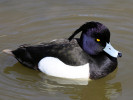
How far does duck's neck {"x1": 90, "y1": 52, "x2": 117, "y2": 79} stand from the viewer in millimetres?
6133

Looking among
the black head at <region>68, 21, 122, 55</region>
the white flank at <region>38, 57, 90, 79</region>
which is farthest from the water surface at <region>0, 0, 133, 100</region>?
the black head at <region>68, 21, 122, 55</region>

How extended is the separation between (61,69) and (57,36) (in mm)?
1570

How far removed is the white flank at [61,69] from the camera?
6066 millimetres

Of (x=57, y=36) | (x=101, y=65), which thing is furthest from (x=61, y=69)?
(x=57, y=36)

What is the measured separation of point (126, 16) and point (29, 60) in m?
2.90

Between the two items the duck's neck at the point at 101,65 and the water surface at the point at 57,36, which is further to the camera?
the duck's neck at the point at 101,65

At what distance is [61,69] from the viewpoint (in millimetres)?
6160

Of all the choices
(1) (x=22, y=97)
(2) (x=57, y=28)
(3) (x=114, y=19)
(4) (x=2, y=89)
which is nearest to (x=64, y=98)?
(1) (x=22, y=97)

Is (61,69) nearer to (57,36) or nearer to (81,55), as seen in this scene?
(81,55)

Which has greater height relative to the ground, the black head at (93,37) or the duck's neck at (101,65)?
the black head at (93,37)

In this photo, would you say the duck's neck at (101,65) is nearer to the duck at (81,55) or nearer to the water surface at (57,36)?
the duck at (81,55)

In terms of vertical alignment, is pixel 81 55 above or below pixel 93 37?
below

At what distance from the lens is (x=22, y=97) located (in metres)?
5.81

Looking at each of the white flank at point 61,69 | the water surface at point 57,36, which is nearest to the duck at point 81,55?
the white flank at point 61,69
